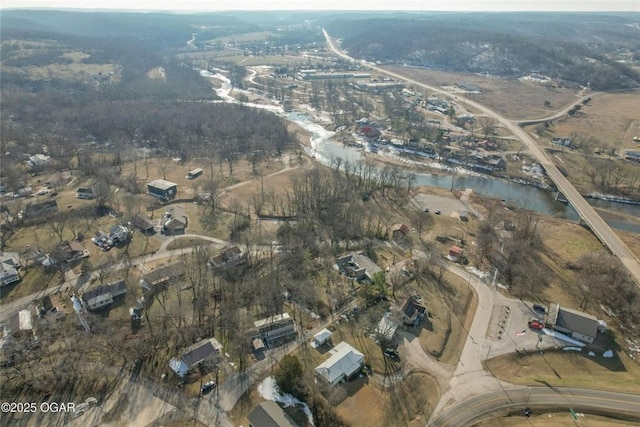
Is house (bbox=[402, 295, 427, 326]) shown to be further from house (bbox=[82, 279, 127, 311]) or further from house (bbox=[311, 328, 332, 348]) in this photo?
house (bbox=[82, 279, 127, 311])

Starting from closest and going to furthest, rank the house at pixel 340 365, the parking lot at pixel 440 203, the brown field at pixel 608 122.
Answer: the house at pixel 340 365 → the parking lot at pixel 440 203 → the brown field at pixel 608 122

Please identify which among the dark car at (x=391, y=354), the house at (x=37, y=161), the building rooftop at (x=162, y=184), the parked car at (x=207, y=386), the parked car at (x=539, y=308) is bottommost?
the house at (x=37, y=161)

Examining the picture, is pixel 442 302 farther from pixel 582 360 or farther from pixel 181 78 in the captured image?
pixel 181 78

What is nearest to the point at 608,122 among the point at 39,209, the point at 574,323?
the point at 574,323

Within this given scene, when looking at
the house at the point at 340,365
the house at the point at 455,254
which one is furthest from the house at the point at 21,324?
the house at the point at 455,254

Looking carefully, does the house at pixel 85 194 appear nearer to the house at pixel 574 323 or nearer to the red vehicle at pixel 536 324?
the red vehicle at pixel 536 324
